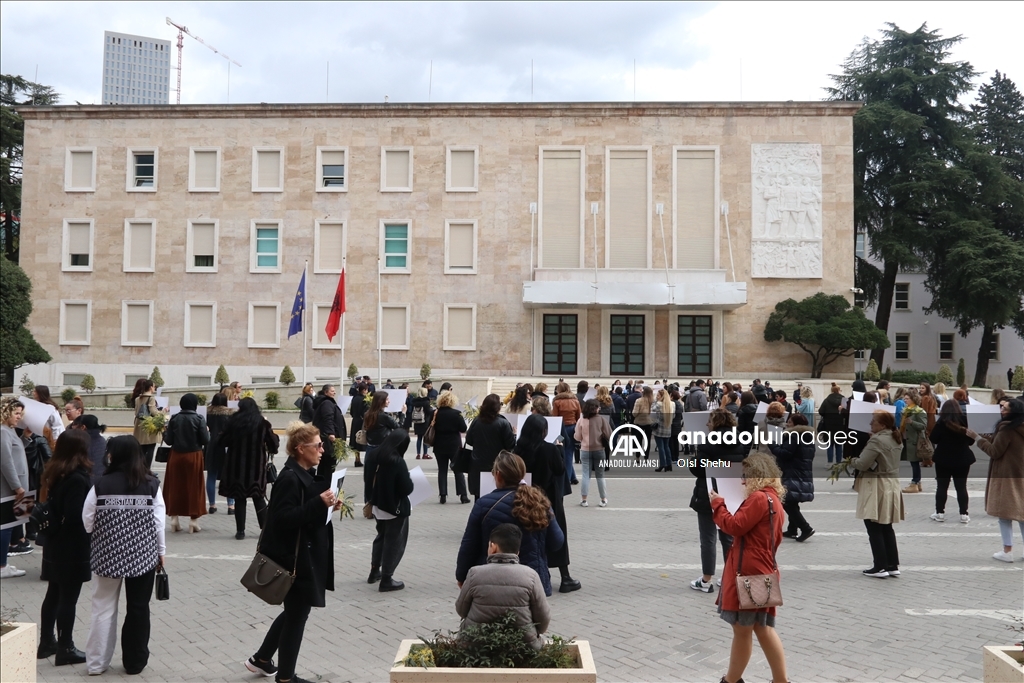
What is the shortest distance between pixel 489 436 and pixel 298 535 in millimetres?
4721

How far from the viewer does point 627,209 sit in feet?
131

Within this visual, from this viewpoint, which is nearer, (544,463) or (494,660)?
(494,660)

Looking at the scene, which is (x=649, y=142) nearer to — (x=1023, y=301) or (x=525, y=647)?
(x=1023, y=301)

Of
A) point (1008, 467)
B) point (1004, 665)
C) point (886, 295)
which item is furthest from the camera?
point (886, 295)

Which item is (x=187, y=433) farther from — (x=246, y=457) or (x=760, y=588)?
(x=760, y=588)

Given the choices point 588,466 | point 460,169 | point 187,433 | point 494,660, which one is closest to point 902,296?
point 460,169

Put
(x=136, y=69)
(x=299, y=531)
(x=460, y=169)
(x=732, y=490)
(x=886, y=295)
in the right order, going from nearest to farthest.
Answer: (x=299, y=531) → (x=732, y=490) → (x=460, y=169) → (x=886, y=295) → (x=136, y=69)

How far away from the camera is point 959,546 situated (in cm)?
1120

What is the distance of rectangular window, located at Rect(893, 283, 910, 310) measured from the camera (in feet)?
165

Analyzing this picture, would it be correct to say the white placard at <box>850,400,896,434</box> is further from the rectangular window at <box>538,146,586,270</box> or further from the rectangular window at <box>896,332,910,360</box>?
the rectangular window at <box>896,332,910,360</box>

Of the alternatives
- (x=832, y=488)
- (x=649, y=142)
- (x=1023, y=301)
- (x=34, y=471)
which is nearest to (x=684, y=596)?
(x=34, y=471)

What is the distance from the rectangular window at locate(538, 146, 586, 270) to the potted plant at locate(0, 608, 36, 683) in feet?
114

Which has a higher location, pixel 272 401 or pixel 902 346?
pixel 902 346

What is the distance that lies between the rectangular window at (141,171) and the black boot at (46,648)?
38.0 metres
